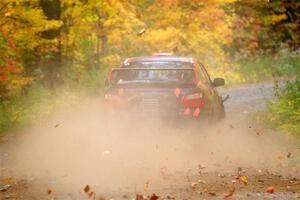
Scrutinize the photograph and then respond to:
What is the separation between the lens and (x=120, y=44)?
943 inches

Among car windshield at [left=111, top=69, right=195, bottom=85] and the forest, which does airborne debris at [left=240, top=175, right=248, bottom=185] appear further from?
the forest

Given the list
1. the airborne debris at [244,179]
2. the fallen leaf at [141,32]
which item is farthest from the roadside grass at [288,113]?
the fallen leaf at [141,32]

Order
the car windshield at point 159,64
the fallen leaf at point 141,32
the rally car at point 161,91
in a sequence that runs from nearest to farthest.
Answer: the rally car at point 161,91 < the car windshield at point 159,64 < the fallen leaf at point 141,32

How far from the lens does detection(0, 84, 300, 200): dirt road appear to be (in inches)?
310

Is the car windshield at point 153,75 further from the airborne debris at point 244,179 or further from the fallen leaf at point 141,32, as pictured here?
the fallen leaf at point 141,32

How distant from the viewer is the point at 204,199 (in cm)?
732

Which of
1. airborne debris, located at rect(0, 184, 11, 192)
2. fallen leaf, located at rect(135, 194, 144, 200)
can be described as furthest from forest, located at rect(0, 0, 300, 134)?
airborne debris, located at rect(0, 184, 11, 192)

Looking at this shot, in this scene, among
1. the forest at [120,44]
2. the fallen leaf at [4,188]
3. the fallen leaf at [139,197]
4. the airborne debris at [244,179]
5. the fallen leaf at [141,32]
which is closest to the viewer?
the fallen leaf at [139,197]

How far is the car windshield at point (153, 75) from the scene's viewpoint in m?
11.3

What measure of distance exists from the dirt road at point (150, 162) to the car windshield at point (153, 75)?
913mm

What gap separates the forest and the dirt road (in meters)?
1.12

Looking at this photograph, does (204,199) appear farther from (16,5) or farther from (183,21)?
(183,21)

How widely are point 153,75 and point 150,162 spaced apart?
2.21 m

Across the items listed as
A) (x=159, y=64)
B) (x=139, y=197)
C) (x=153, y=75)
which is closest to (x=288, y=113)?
(x=159, y=64)
